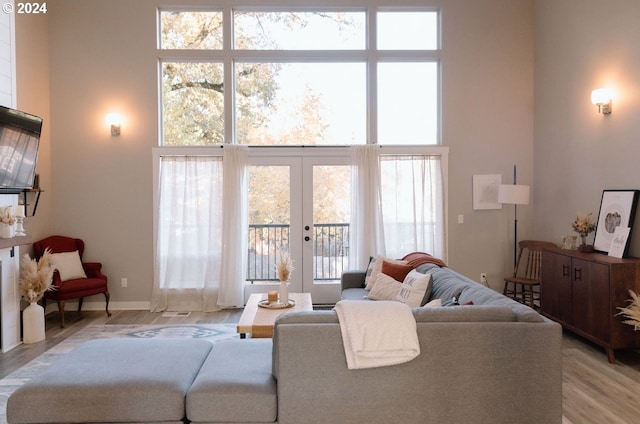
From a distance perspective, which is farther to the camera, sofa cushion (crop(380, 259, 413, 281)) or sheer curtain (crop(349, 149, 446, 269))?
sheer curtain (crop(349, 149, 446, 269))

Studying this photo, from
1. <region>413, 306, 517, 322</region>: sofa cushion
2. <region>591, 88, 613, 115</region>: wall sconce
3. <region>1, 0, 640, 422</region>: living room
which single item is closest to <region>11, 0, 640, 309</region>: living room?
<region>1, 0, 640, 422</region>: living room

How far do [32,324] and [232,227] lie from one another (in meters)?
2.40

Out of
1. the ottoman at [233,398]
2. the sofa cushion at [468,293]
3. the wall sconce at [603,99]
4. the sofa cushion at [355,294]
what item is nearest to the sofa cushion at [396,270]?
the sofa cushion at [468,293]

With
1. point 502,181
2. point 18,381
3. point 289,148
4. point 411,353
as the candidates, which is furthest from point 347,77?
point 18,381

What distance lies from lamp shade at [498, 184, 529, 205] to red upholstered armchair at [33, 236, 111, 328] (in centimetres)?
517

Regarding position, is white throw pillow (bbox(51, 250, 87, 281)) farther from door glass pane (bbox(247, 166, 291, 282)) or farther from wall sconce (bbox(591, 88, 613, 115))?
wall sconce (bbox(591, 88, 613, 115))

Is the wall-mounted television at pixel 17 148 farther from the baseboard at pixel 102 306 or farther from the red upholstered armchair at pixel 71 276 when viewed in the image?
the baseboard at pixel 102 306

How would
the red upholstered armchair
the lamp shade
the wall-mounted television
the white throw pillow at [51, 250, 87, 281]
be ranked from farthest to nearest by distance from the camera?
the lamp shade → the white throw pillow at [51, 250, 87, 281] → the red upholstered armchair → the wall-mounted television

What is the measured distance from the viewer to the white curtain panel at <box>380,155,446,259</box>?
5.90 meters

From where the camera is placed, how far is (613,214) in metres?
4.36

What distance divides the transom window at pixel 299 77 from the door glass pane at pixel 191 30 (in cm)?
1

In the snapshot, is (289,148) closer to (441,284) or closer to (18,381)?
(441,284)

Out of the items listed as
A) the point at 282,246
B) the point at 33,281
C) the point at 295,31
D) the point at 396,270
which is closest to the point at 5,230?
the point at 33,281

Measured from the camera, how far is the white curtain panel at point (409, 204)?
5.90 metres
